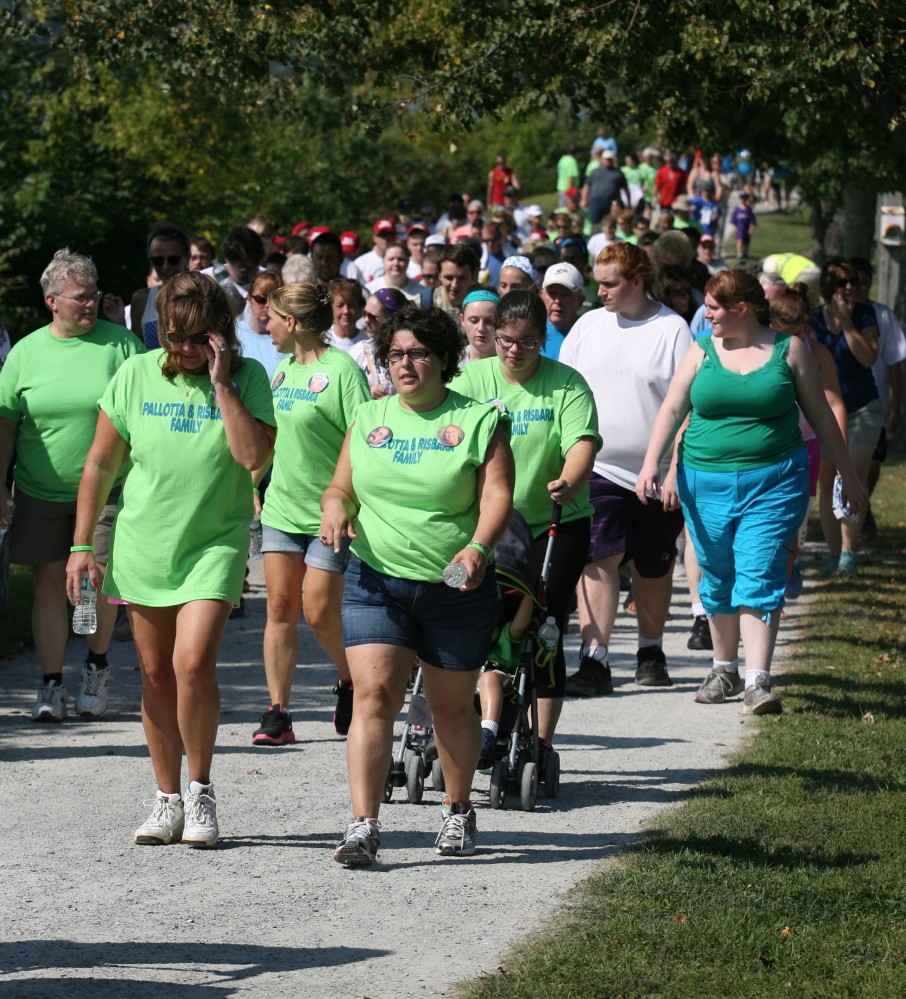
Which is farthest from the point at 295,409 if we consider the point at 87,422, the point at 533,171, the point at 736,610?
the point at 533,171

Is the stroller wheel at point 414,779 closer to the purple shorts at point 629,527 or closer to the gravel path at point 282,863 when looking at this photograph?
the gravel path at point 282,863

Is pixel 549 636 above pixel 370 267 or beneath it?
beneath

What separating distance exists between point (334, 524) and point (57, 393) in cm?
271

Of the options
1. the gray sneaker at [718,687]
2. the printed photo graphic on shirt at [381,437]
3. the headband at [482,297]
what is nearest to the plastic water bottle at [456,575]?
the printed photo graphic on shirt at [381,437]

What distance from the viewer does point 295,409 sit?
7.42 meters

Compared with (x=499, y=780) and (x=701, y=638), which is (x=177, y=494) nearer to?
(x=499, y=780)

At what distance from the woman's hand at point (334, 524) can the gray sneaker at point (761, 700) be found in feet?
10.3

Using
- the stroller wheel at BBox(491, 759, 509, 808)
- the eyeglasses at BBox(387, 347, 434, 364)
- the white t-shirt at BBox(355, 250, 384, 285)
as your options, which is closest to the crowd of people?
the eyeglasses at BBox(387, 347, 434, 364)

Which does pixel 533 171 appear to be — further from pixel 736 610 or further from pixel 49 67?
pixel 736 610

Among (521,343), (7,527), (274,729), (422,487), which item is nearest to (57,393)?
(7,527)

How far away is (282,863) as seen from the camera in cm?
559

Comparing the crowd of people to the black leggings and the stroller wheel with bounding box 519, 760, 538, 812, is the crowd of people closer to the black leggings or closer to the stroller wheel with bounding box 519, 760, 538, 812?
the black leggings

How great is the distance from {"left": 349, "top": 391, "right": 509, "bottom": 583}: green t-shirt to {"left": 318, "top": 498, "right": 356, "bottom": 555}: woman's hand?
11 cm

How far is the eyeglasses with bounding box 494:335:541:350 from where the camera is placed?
21.4 feet
